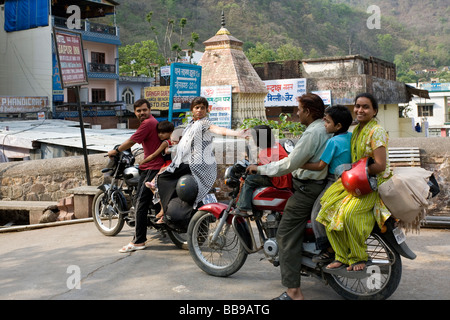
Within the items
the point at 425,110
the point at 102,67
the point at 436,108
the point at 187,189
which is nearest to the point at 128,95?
the point at 102,67

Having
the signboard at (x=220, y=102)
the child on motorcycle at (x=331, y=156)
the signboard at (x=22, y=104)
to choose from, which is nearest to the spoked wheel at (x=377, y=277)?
the child on motorcycle at (x=331, y=156)

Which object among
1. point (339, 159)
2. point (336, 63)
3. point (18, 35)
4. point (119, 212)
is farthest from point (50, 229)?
point (18, 35)

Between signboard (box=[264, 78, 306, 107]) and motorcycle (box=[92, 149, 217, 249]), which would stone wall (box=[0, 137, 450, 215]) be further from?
signboard (box=[264, 78, 306, 107])

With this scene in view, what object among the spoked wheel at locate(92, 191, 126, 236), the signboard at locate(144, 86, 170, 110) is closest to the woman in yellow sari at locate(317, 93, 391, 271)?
the spoked wheel at locate(92, 191, 126, 236)

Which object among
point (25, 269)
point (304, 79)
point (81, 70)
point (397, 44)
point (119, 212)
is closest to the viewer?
point (25, 269)

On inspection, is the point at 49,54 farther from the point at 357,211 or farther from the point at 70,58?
the point at 357,211

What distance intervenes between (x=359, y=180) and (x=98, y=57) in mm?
36794

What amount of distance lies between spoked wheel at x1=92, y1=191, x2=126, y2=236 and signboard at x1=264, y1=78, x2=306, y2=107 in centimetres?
2384

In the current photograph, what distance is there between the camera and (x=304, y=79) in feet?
97.0

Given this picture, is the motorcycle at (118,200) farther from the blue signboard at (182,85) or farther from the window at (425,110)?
the window at (425,110)

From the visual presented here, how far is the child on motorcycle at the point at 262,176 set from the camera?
4.35 m

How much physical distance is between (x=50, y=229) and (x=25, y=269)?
2.35 m

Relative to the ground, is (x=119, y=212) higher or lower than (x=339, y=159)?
lower

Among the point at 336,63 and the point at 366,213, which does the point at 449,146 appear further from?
the point at 336,63
